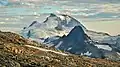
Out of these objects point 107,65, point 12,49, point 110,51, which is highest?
point 12,49

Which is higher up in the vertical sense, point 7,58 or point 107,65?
point 7,58

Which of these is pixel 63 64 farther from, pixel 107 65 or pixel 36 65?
pixel 107 65

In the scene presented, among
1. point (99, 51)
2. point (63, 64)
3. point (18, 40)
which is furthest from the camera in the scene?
point (99, 51)

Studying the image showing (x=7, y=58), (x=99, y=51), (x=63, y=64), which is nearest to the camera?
(x=7, y=58)

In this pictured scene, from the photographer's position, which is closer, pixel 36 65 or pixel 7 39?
pixel 36 65

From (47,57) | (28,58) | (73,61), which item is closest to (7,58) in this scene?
(28,58)

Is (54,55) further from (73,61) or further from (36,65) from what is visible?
(36,65)

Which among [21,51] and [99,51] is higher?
[21,51]

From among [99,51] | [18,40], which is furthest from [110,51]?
[18,40]

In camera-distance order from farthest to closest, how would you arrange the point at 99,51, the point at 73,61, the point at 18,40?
the point at 99,51, the point at 18,40, the point at 73,61
